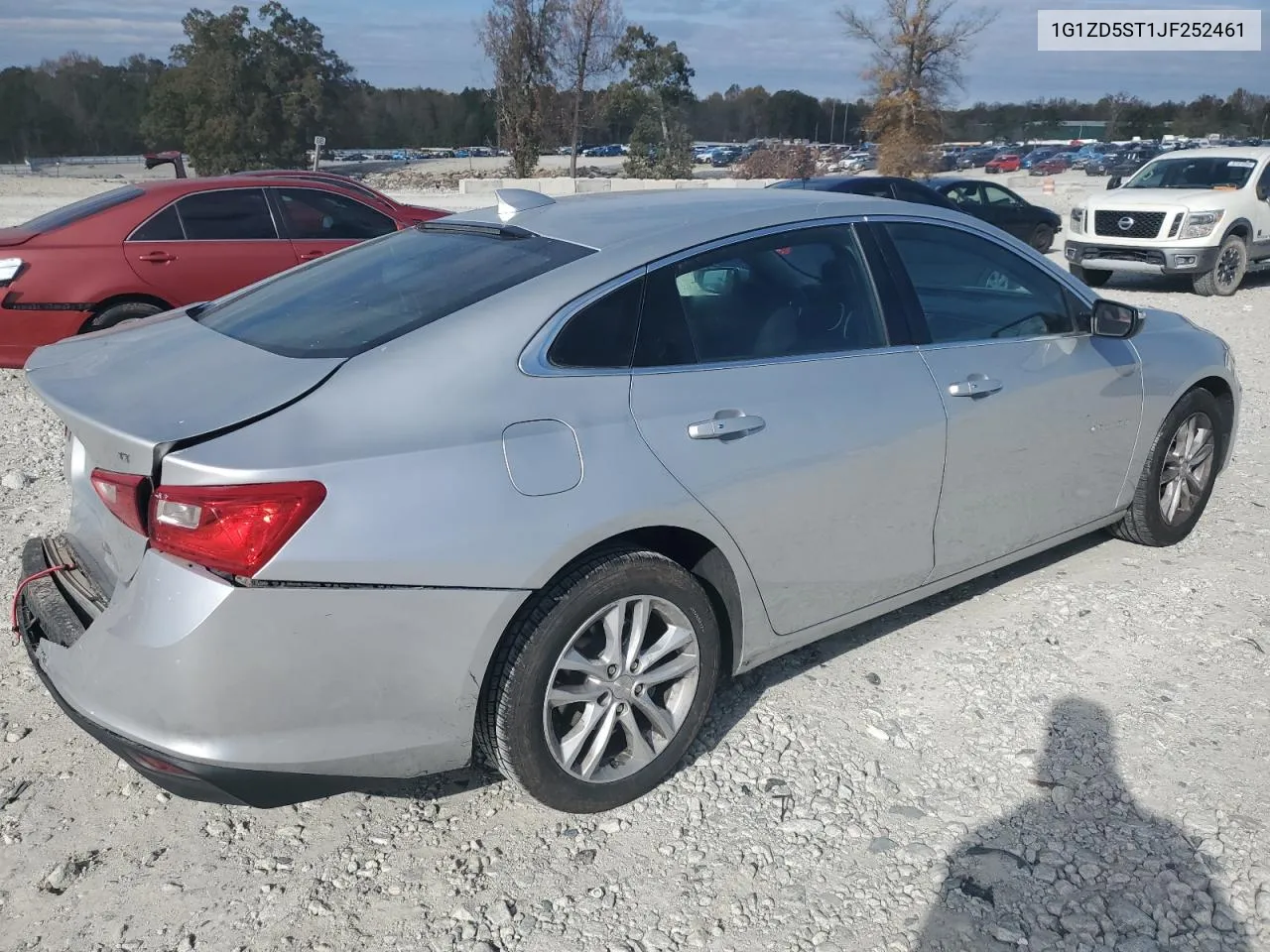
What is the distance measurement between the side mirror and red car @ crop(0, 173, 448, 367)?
5.56 meters

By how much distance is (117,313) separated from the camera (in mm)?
→ 8062

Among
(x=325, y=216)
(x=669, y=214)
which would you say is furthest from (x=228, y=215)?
(x=669, y=214)

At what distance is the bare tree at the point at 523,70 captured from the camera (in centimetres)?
4866

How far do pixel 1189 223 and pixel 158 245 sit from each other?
11.3 meters

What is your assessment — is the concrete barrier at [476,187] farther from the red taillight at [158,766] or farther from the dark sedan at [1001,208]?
the red taillight at [158,766]

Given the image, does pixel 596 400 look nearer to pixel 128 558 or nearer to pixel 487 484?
pixel 487 484

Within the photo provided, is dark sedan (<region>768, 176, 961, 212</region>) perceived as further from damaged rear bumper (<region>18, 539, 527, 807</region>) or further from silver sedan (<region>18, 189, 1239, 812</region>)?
damaged rear bumper (<region>18, 539, 527, 807</region>)

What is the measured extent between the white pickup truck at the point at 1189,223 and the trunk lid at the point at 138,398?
12.8m

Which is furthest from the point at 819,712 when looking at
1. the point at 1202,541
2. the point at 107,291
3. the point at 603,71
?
the point at 603,71

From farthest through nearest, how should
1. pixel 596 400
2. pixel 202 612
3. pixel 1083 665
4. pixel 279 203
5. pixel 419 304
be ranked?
pixel 279 203, pixel 1083 665, pixel 419 304, pixel 596 400, pixel 202 612

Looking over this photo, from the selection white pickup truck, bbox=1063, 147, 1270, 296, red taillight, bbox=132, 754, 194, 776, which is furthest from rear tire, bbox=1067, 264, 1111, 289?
red taillight, bbox=132, 754, 194, 776

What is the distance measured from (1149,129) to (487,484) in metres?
84.9

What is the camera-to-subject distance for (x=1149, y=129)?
2977 inches

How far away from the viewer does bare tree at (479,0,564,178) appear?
48.7 metres
